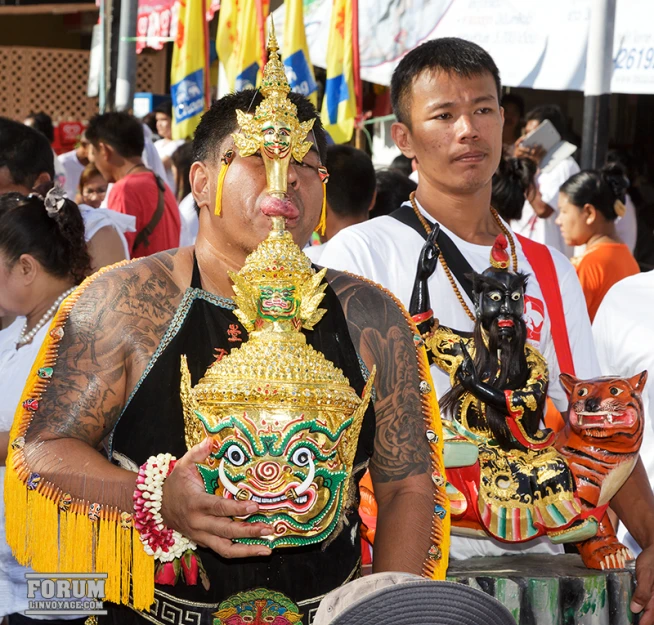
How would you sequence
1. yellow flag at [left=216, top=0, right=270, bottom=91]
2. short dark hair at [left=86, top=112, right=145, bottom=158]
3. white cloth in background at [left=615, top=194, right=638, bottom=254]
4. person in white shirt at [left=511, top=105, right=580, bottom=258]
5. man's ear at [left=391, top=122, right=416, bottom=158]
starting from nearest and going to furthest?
man's ear at [left=391, top=122, right=416, bottom=158] < short dark hair at [left=86, top=112, right=145, bottom=158] < person in white shirt at [left=511, top=105, right=580, bottom=258] < white cloth in background at [left=615, top=194, right=638, bottom=254] < yellow flag at [left=216, top=0, right=270, bottom=91]

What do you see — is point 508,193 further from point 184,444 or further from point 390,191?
point 184,444

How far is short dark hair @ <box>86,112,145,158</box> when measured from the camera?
Result: 594 cm

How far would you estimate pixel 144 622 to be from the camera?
2199mm

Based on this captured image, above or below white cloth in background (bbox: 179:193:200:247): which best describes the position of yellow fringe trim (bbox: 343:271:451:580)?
below

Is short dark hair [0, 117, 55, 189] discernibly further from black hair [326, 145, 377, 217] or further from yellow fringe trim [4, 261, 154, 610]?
yellow fringe trim [4, 261, 154, 610]

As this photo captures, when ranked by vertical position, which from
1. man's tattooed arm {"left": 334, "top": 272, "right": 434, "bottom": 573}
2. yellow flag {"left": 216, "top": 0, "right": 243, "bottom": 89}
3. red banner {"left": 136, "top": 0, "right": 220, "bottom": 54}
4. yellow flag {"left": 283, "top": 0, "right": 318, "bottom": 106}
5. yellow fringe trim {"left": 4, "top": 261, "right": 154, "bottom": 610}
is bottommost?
yellow fringe trim {"left": 4, "top": 261, "right": 154, "bottom": 610}

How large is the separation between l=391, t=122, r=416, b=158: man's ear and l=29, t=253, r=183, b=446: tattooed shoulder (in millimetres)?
1170

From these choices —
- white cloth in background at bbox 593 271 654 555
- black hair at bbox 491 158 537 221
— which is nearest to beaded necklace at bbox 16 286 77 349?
white cloth in background at bbox 593 271 654 555

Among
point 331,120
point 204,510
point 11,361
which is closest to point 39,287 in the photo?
point 11,361

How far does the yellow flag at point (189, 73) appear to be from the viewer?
8094 millimetres

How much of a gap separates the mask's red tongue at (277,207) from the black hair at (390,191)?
3177 millimetres

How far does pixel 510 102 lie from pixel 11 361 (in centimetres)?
601

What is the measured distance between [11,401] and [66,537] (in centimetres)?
129

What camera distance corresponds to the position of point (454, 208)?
3.05 meters
